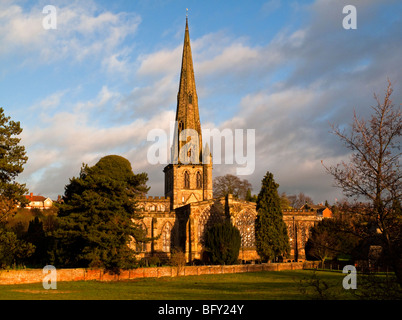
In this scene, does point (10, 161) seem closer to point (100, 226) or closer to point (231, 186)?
point (100, 226)

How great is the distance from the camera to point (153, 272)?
36.6 metres

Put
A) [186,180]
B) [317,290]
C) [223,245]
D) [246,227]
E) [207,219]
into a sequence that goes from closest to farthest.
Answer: [317,290], [223,245], [246,227], [207,219], [186,180]

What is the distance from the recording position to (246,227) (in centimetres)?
5591

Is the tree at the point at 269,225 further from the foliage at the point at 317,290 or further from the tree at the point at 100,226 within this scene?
the foliage at the point at 317,290

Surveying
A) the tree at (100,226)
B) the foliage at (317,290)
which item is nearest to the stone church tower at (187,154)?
the tree at (100,226)

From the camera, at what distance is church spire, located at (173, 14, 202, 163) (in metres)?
74.4

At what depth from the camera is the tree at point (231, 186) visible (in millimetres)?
85125

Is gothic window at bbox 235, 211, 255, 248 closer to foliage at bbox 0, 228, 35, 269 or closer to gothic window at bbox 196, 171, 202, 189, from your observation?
gothic window at bbox 196, 171, 202, 189

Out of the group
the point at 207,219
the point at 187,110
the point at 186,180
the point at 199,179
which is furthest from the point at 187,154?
the point at 207,219

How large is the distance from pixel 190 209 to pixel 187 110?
2472 centimetres
